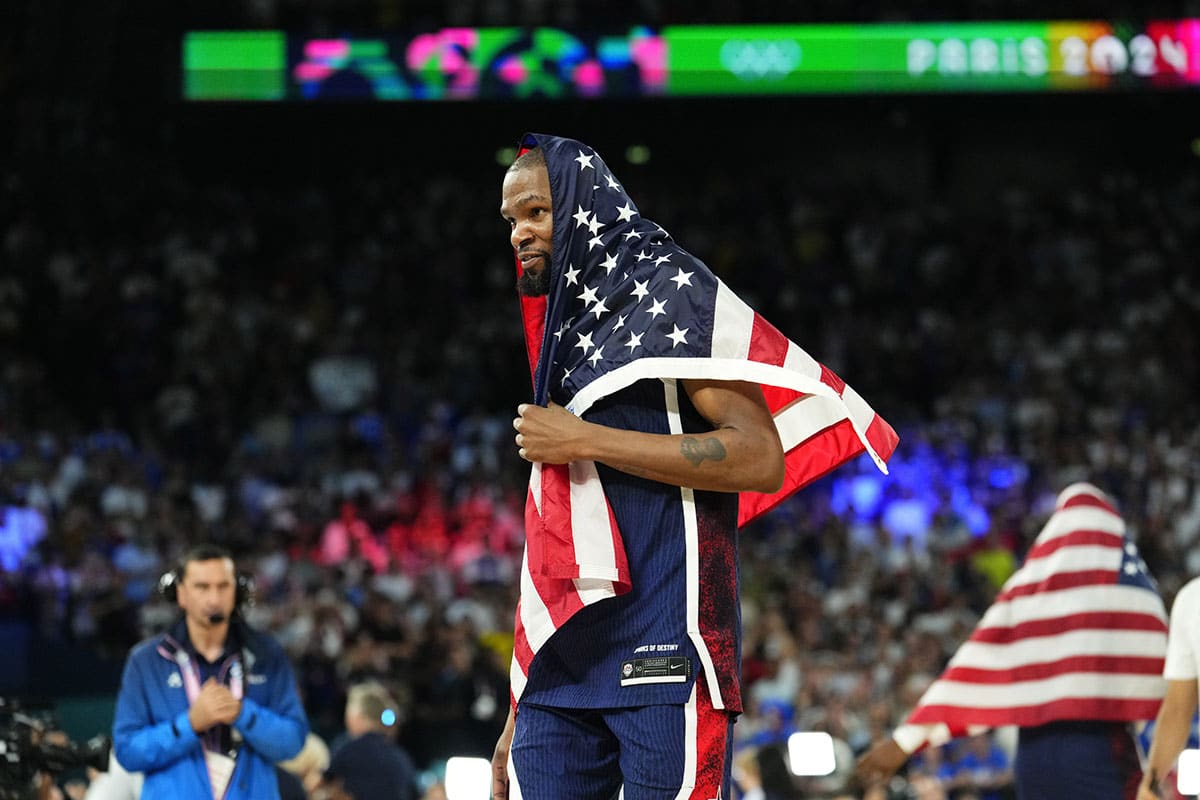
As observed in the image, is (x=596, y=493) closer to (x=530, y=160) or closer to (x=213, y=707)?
(x=530, y=160)

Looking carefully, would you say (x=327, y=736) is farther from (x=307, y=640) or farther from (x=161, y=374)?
(x=161, y=374)

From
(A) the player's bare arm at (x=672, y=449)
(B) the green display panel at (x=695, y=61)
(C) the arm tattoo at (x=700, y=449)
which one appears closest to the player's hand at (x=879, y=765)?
(A) the player's bare arm at (x=672, y=449)

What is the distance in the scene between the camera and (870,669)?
11.5 m

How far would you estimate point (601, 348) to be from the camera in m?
3.15

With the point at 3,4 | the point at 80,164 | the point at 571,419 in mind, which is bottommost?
the point at 571,419

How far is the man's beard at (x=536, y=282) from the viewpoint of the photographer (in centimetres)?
324

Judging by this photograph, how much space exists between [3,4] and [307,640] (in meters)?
10.3

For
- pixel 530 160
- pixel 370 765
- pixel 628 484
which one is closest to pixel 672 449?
pixel 628 484

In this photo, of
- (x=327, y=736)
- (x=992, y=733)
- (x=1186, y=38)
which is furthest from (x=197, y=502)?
(x=1186, y=38)

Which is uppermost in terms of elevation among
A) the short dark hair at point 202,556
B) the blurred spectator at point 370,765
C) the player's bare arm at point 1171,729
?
the short dark hair at point 202,556

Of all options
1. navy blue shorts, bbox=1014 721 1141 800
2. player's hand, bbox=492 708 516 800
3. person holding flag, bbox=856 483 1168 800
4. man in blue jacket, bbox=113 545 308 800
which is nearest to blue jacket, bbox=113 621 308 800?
man in blue jacket, bbox=113 545 308 800

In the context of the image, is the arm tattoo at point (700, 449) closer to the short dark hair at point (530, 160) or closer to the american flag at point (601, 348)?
the american flag at point (601, 348)

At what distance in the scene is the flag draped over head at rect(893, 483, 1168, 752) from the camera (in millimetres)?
5332

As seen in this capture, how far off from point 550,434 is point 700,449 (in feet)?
0.87
